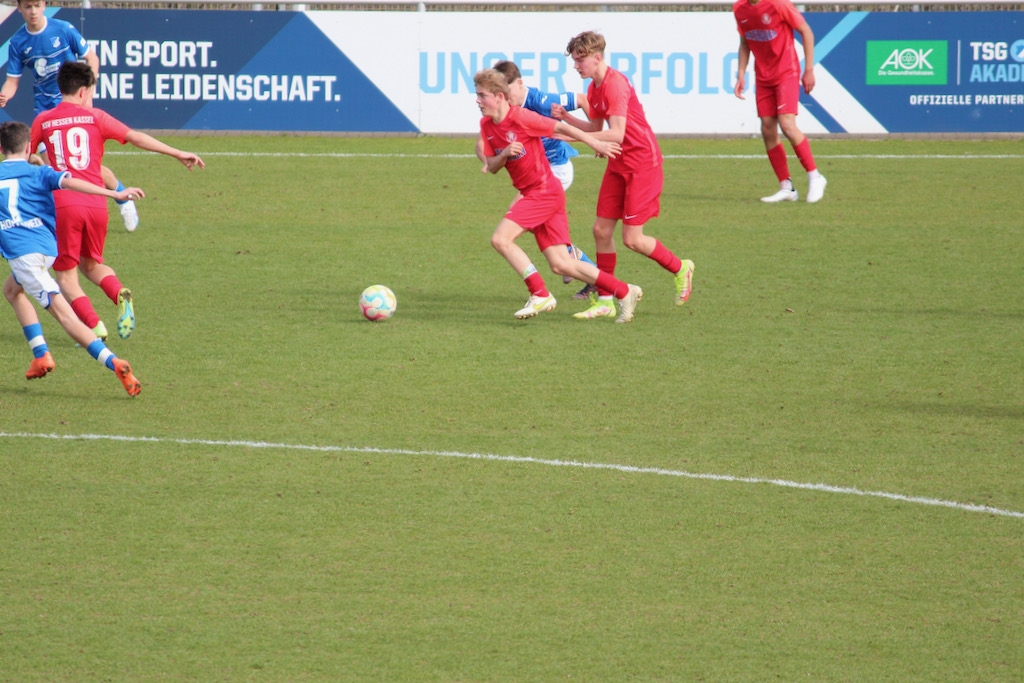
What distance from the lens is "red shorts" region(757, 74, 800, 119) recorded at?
13.4 meters

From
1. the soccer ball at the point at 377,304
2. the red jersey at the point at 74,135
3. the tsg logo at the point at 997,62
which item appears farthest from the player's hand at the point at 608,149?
the tsg logo at the point at 997,62

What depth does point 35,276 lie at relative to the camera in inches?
282

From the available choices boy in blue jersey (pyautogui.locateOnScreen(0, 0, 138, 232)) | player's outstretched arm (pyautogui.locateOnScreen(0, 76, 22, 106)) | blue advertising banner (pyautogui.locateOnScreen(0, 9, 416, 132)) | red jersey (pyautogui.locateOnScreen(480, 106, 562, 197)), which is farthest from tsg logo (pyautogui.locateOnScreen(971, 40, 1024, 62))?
player's outstretched arm (pyautogui.locateOnScreen(0, 76, 22, 106))

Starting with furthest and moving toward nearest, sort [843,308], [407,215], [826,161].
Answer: [826,161]
[407,215]
[843,308]

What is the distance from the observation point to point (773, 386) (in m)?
7.39

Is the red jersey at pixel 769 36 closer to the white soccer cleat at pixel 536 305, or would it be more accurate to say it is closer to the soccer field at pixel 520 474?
the soccer field at pixel 520 474

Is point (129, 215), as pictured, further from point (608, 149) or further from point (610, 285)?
point (608, 149)

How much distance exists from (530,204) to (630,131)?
0.88 meters

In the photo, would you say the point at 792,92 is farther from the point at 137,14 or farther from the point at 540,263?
the point at 137,14

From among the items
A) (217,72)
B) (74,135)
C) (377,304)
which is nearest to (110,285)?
(74,135)

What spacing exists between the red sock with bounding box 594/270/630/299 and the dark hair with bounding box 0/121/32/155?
145 inches

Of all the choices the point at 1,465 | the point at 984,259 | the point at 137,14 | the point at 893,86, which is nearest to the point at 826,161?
the point at 893,86

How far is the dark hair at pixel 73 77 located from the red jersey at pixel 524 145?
2.49 m

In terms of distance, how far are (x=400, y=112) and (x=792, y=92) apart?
703cm
